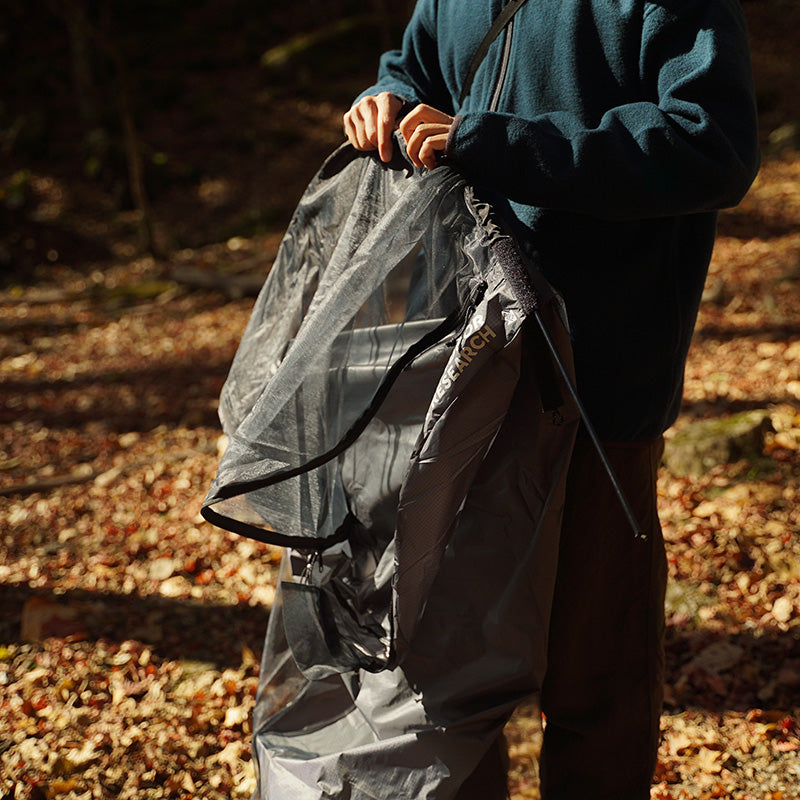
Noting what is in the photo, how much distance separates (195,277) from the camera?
907 cm

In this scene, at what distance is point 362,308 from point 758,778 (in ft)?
5.93

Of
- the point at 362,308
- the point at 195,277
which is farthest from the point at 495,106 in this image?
the point at 195,277

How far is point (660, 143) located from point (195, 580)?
2.99 metres

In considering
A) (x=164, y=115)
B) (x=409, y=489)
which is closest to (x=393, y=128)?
(x=409, y=489)

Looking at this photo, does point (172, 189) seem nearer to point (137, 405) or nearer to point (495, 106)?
point (137, 405)

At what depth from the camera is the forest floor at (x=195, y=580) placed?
8.59ft

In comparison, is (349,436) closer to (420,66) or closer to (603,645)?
(603,645)

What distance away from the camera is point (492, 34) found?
1.74 meters

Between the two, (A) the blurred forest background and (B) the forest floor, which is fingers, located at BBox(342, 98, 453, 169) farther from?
(A) the blurred forest background

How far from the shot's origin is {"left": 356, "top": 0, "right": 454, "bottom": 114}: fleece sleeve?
6.64 feet

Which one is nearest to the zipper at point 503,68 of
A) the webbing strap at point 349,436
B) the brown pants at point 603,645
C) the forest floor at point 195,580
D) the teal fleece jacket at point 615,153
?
the teal fleece jacket at point 615,153

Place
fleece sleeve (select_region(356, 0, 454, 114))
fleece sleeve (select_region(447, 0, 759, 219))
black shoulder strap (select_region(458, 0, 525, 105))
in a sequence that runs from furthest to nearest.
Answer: fleece sleeve (select_region(356, 0, 454, 114))
black shoulder strap (select_region(458, 0, 525, 105))
fleece sleeve (select_region(447, 0, 759, 219))

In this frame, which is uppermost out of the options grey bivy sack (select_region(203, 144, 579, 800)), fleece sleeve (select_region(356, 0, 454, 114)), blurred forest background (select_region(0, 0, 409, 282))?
fleece sleeve (select_region(356, 0, 454, 114))

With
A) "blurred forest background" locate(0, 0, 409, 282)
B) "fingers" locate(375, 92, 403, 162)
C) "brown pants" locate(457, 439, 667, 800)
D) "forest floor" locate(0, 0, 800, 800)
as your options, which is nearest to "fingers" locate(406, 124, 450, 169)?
"fingers" locate(375, 92, 403, 162)
